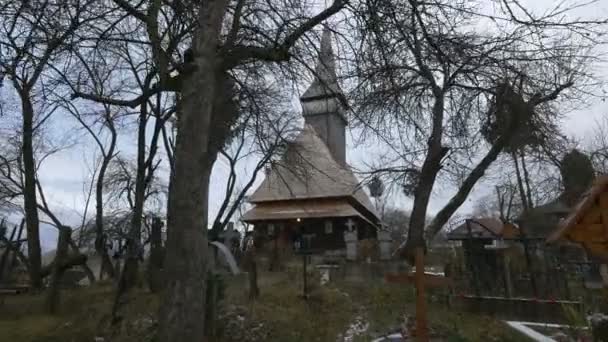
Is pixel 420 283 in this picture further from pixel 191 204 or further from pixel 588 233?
pixel 191 204

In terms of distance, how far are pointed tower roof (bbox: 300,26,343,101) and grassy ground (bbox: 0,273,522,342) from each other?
3791 millimetres

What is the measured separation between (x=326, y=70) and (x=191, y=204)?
2891mm

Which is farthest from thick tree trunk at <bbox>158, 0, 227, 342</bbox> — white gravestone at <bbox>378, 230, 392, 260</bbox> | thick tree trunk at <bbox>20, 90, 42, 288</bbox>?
white gravestone at <bbox>378, 230, 392, 260</bbox>

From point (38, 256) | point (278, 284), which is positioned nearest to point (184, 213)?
point (278, 284)

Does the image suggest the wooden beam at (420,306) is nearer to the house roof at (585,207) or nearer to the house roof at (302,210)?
the house roof at (585,207)

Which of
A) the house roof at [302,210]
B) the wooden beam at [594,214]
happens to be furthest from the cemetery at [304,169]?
the house roof at [302,210]

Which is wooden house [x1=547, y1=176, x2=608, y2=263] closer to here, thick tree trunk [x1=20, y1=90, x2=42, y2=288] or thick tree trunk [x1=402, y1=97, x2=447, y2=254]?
thick tree trunk [x1=402, y1=97, x2=447, y2=254]

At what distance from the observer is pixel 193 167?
444 centimetres

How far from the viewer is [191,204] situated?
436 centimetres

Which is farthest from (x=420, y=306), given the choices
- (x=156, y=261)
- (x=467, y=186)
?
(x=467, y=186)

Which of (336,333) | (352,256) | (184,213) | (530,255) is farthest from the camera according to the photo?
(352,256)

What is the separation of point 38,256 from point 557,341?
12.3 meters

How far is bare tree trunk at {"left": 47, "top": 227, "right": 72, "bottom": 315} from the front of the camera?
831cm

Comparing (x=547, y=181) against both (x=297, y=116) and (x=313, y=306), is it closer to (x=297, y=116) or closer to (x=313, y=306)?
(x=297, y=116)
